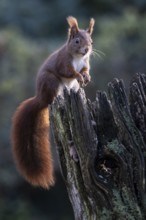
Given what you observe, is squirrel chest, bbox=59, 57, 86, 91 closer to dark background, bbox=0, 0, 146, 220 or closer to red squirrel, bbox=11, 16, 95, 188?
red squirrel, bbox=11, 16, 95, 188

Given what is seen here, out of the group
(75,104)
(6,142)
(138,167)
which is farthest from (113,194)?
(6,142)

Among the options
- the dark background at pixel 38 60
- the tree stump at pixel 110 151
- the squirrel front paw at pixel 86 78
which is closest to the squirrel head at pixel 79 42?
the squirrel front paw at pixel 86 78

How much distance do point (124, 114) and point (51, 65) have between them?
59.5 inches

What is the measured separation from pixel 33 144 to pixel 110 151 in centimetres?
119

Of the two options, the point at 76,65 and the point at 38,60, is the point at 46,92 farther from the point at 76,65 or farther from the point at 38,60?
the point at 38,60

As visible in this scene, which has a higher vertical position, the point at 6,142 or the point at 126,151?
the point at 6,142

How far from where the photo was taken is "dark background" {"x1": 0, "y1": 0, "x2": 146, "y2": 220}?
12086 mm

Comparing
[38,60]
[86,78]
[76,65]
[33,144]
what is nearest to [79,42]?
[76,65]

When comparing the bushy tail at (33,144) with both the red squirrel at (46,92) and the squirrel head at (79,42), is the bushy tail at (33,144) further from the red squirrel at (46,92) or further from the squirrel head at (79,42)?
the squirrel head at (79,42)

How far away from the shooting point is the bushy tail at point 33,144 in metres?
5.11

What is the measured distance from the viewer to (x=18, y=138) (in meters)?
5.54

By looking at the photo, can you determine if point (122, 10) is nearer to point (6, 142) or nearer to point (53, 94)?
point (6, 142)

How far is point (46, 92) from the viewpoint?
18.5ft

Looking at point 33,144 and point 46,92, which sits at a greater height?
point 46,92
